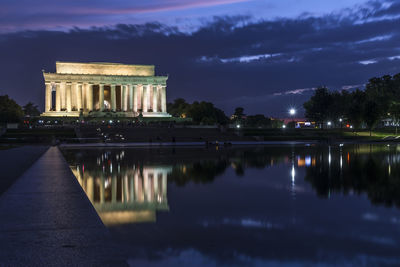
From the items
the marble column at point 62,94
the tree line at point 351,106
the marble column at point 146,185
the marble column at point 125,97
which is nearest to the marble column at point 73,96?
the marble column at point 62,94

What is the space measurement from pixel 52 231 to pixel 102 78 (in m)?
95.8

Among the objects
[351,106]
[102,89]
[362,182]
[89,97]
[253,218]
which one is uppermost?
[102,89]

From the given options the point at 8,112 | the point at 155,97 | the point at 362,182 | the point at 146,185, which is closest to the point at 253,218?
the point at 146,185

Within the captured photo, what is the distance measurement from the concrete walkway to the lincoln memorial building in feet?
282

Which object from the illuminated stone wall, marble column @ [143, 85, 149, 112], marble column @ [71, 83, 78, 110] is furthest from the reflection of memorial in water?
the illuminated stone wall

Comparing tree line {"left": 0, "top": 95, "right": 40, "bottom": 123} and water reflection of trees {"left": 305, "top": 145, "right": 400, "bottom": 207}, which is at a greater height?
tree line {"left": 0, "top": 95, "right": 40, "bottom": 123}

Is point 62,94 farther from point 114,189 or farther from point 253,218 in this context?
point 253,218

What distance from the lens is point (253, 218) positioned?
10.4 m

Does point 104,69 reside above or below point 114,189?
above

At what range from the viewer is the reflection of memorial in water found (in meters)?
10.8

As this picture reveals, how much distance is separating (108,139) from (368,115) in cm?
4888

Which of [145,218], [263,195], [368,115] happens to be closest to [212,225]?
[145,218]

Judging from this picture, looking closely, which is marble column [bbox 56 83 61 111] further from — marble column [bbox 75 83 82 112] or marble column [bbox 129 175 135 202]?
marble column [bbox 129 175 135 202]

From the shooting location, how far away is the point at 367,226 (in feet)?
31.0
